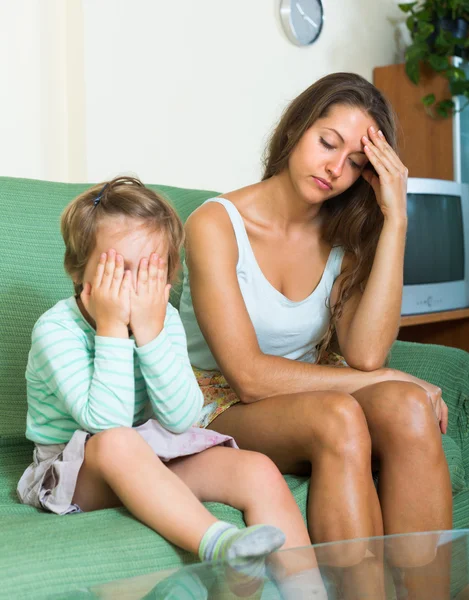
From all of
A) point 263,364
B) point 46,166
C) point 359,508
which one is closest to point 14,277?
point 263,364

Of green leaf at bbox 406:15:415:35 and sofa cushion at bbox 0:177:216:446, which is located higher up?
green leaf at bbox 406:15:415:35

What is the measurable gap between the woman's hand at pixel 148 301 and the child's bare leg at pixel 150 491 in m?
0.17

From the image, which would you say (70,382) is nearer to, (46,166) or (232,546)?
(232,546)

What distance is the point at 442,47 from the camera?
360 centimetres

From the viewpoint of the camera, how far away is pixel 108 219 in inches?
51.9

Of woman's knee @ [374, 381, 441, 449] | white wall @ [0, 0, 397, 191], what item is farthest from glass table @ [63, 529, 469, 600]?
white wall @ [0, 0, 397, 191]

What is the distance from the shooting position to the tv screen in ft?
10.3

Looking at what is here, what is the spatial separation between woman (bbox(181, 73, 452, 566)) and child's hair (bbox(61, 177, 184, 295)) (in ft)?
0.70

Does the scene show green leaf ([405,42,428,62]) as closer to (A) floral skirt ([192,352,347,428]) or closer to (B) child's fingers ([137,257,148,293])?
(A) floral skirt ([192,352,347,428])

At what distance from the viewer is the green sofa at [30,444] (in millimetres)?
1051

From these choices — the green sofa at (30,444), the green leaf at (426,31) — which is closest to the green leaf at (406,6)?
the green leaf at (426,31)

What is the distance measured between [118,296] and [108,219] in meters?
0.13

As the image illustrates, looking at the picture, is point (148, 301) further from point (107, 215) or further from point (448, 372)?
point (448, 372)

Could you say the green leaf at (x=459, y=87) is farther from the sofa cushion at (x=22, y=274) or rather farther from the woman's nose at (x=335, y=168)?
the sofa cushion at (x=22, y=274)
